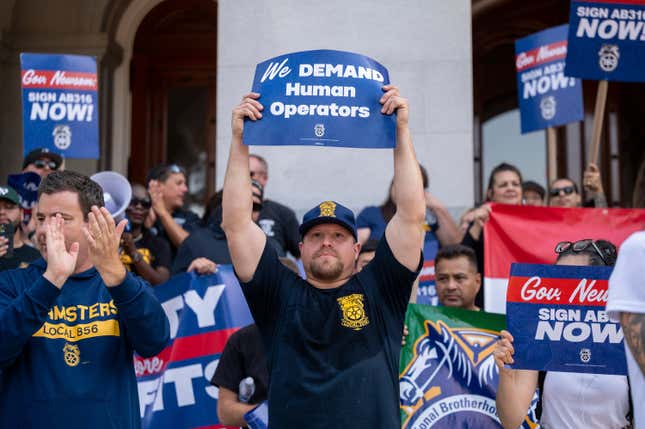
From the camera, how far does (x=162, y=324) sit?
3.77 metres

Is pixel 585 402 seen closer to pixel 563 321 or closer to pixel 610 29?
pixel 563 321

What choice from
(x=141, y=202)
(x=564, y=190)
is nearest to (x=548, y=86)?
(x=564, y=190)

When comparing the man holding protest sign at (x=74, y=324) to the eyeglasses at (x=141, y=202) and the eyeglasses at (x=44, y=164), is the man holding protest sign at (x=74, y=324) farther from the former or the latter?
the eyeglasses at (x=44, y=164)

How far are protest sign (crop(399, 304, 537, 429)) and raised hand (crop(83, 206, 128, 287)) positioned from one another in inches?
92.8

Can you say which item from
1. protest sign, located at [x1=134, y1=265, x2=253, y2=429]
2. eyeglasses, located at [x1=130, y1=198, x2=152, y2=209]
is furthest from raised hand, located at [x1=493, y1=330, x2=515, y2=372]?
eyeglasses, located at [x1=130, y1=198, x2=152, y2=209]

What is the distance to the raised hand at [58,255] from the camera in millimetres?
3531

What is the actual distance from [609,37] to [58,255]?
521cm

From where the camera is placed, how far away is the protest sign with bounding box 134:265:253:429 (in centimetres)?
591

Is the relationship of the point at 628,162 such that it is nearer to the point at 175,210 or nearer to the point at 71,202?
the point at 175,210

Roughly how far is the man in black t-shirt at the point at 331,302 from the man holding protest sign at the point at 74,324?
535mm

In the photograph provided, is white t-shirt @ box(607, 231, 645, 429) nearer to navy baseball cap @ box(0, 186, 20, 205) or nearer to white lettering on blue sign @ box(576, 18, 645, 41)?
navy baseball cap @ box(0, 186, 20, 205)

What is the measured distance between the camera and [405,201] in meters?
Answer: 4.18

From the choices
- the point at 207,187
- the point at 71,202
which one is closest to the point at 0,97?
the point at 207,187

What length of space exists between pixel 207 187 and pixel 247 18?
5079 millimetres
